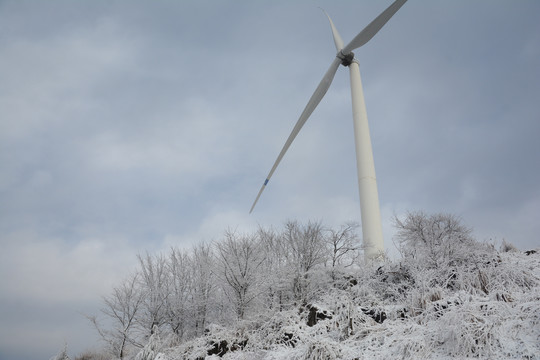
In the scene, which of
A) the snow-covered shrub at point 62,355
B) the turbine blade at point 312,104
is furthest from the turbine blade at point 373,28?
the snow-covered shrub at point 62,355

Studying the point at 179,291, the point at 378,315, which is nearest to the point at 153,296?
the point at 179,291

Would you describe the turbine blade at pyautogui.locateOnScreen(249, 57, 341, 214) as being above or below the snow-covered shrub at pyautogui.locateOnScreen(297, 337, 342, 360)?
above

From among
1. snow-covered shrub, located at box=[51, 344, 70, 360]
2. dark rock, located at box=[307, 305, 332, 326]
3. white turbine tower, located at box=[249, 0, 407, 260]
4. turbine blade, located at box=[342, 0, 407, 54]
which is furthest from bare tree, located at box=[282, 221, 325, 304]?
turbine blade, located at box=[342, 0, 407, 54]

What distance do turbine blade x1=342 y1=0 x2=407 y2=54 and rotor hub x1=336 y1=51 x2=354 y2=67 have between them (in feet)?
0.92

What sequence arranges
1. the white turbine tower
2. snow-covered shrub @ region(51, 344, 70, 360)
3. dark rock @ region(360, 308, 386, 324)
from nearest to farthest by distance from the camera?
dark rock @ region(360, 308, 386, 324) → snow-covered shrub @ region(51, 344, 70, 360) → the white turbine tower

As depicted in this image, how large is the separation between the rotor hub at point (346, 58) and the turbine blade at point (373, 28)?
0.92 ft

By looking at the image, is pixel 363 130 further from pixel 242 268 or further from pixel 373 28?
pixel 242 268

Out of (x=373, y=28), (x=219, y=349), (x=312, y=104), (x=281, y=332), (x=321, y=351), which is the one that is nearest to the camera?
(x=321, y=351)

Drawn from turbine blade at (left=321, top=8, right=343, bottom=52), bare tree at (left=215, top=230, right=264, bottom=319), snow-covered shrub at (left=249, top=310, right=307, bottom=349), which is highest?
turbine blade at (left=321, top=8, right=343, bottom=52)

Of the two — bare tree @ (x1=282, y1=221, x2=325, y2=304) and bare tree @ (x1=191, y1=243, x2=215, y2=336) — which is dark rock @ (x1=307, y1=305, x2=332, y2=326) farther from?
bare tree @ (x1=191, y1=243, x2=215, y2=336)

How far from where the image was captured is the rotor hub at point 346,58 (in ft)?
92.3

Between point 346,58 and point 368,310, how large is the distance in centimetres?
2305

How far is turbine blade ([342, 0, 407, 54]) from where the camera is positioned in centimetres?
2486

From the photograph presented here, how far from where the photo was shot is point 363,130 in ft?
79.8
